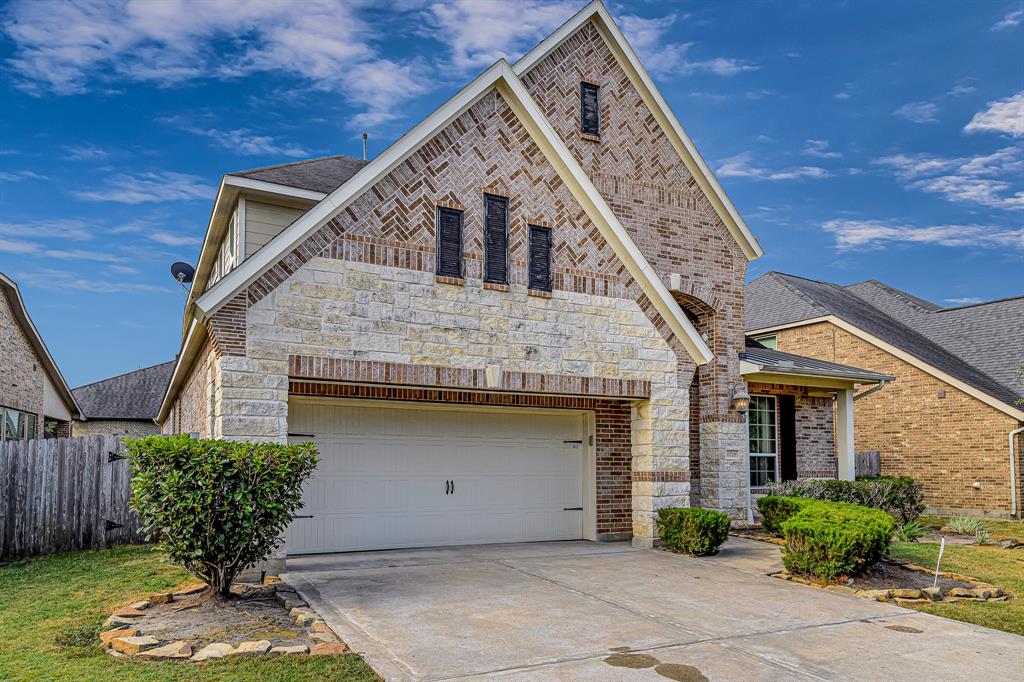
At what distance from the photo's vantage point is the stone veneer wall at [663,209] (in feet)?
49.7

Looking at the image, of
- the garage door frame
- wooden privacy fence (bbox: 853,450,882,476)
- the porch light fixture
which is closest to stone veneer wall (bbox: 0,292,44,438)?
the garage door frame

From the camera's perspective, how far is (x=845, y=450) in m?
17.7

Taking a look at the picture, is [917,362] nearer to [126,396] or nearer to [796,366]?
[796,366]

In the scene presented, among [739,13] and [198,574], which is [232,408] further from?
[739,13]

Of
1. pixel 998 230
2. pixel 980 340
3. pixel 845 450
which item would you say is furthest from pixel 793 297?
pixel 998 230

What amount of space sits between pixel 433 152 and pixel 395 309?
236 centimetres

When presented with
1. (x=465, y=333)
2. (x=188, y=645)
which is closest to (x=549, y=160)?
(x=465, y=333)

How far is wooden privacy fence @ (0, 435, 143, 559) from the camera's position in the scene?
11.9 meters

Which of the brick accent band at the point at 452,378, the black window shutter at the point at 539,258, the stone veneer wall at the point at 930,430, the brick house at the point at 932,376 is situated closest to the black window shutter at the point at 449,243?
the black window shutter at the point at 539,258

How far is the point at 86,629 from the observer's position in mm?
7074

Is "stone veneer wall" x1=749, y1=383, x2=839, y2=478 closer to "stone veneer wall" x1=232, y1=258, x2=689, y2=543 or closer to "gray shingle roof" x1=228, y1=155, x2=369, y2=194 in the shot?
"stone veneer wall" x1=232, y1=258, x2=689, y2=543

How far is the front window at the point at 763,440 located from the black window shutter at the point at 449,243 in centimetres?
887

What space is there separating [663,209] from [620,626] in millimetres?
10388

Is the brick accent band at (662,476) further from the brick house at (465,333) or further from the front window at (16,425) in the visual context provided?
the front window at (16,425)
